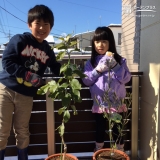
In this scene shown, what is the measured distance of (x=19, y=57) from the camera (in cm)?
164

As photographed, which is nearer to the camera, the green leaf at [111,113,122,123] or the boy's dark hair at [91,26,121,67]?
the green leaf at [111,113,122,123]

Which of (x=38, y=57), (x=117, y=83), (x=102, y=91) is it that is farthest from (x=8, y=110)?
(x=117, y=83)

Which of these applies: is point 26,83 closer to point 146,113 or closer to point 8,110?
point 8,110

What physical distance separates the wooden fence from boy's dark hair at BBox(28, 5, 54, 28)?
77 cm

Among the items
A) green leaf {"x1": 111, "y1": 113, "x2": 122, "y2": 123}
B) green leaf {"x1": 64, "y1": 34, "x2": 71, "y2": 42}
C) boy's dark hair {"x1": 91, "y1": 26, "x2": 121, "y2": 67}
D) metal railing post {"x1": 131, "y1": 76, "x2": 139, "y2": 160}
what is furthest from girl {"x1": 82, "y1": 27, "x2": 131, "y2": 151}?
green leaf {"x1": 64, "y1": 34, "x2": 71, "y2": 42}

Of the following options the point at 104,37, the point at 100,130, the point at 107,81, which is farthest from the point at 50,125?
the point at 104,37

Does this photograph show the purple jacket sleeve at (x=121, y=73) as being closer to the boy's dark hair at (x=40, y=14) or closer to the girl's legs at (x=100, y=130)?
the girl's legs at (x=100, y=130)

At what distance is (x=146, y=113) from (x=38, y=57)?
1.24 metres

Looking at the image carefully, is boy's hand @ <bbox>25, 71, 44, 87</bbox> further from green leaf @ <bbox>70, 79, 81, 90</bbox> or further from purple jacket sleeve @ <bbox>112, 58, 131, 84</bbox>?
purple jacket sleeve @ <bbox>112, 58, 131, 84</bbox>

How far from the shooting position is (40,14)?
63.5 inches

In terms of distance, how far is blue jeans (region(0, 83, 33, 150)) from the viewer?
1.67 m

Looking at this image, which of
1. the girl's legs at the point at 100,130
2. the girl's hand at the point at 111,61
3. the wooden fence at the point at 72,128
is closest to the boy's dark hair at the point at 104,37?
the girl's hand at the point at 111,61

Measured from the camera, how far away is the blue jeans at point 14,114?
1673mm

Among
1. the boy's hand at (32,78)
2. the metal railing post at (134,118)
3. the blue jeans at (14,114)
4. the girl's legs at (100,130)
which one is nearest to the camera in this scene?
the boy's hand at (32,78)
